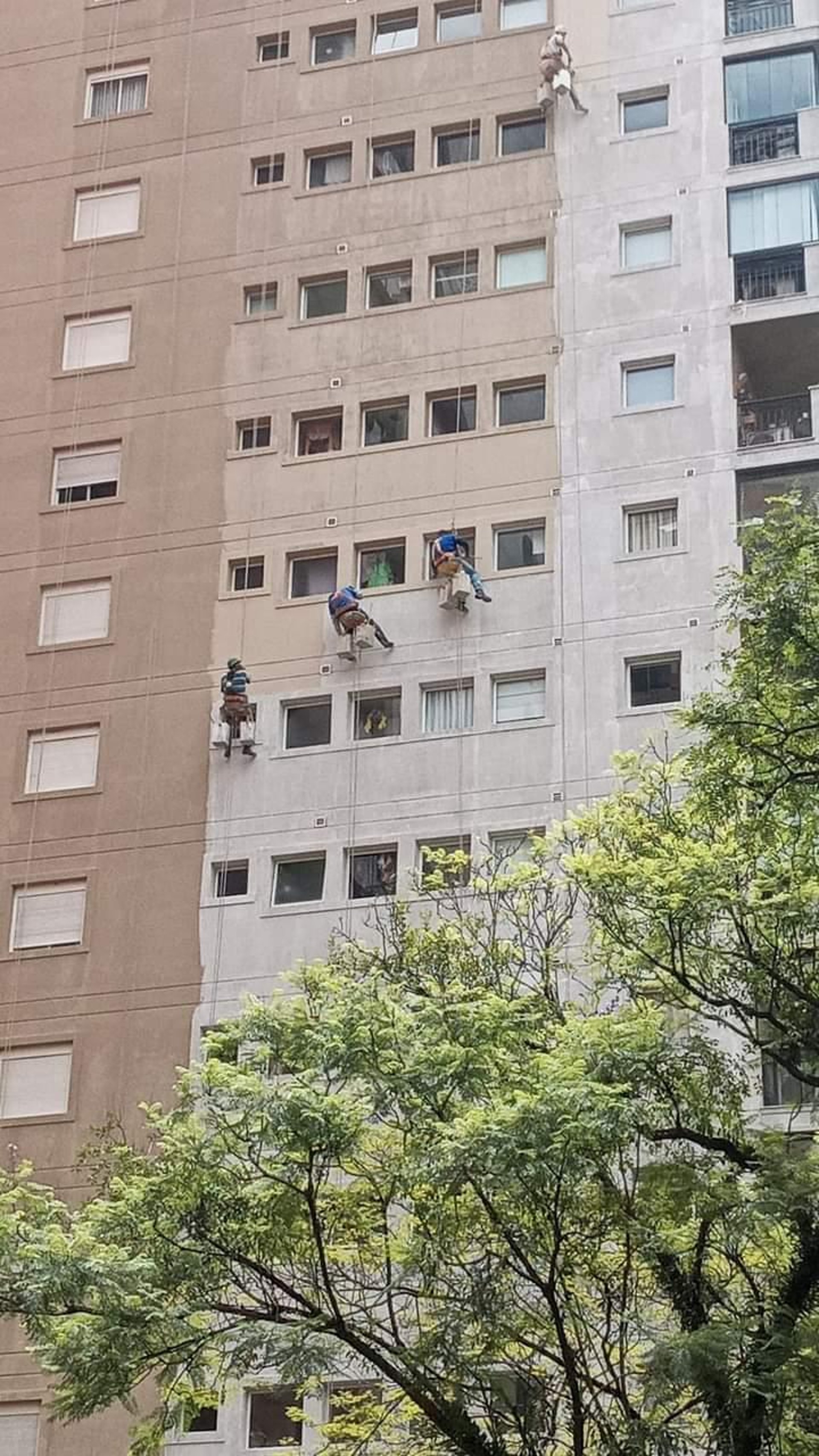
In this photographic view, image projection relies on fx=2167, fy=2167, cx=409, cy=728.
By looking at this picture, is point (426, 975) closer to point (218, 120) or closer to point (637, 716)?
point (637, 716)

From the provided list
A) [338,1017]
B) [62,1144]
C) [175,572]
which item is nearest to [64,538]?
[175,572]

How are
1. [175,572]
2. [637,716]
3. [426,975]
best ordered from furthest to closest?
[175,572], [637,716], [426,975]

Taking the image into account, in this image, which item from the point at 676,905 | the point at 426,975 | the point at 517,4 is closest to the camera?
the point at 676,905

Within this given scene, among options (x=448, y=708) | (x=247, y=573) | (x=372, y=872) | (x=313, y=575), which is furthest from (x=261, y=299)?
(x=372, y=872)

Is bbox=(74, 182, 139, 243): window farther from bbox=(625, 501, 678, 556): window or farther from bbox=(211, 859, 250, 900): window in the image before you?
bbox=(211, 859, 250, 900): window

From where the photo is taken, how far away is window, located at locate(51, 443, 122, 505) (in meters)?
45.0

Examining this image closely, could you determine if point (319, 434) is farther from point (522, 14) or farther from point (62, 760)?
point (522, 14)

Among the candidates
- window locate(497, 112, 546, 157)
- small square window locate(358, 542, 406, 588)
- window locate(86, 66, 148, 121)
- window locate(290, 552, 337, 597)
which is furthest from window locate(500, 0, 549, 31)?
window locate(290, 552, 337, 597)

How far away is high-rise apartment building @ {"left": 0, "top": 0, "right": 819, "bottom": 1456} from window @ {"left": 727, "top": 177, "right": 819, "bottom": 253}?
67mm

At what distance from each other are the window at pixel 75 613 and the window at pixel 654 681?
11.0 metres

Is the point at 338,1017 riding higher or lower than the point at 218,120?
lower

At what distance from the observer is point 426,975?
2609 centimetres

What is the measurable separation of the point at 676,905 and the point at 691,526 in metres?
19.3

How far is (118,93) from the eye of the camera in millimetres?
48812
